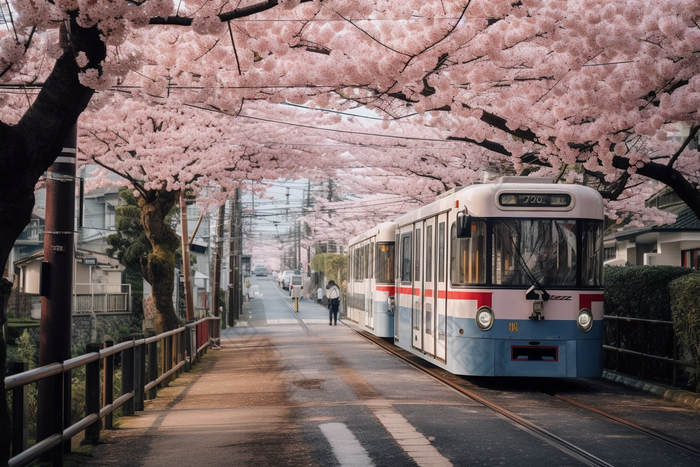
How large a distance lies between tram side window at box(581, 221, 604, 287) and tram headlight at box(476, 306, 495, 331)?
4.82ft

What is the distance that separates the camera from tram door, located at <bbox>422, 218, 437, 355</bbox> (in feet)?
50.5

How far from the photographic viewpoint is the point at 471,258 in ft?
43.9

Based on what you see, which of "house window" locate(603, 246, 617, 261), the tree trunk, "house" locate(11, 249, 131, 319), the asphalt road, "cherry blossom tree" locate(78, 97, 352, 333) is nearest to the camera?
the asphalt road

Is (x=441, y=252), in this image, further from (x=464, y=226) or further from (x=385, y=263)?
(x=385, y=263)

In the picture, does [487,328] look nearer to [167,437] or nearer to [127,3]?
[167,437]

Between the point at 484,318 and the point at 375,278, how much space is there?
414 inches

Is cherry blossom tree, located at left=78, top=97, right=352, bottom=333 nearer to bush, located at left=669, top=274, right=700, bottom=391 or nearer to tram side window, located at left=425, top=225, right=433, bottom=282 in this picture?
tram side window, located at left=425, top=225, right=433, bottom=282

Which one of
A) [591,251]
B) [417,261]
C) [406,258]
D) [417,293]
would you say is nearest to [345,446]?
[591,251]

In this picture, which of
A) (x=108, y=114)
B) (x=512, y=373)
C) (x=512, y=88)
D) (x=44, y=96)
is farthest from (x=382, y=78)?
A: (x=108, y=114)

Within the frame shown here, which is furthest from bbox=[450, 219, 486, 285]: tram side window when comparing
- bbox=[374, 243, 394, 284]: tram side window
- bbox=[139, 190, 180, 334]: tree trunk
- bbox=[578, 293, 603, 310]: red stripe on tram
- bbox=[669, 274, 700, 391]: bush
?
bbox=[139, 190, 180, 334]: tree trunk

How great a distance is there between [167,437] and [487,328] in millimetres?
5572

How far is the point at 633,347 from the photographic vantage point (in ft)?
49.4

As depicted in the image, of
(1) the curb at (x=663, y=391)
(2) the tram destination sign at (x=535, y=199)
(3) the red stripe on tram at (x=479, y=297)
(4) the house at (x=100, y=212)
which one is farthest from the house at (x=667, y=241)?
(4) the house at (x=100, y=212)

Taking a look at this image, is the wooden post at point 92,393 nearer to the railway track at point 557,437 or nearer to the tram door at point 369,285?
the railway track at point 557,437
